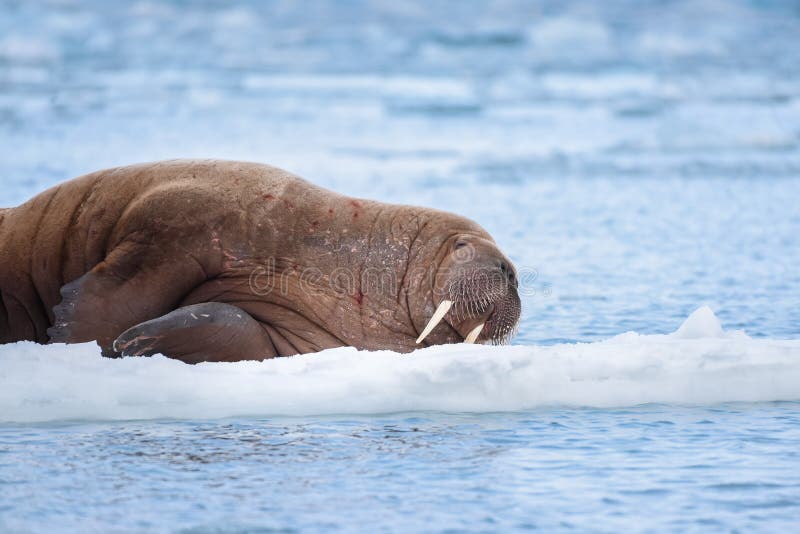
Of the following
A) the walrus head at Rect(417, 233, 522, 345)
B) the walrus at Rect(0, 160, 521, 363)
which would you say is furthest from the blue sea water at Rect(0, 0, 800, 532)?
the walrus at Rect(0, 160, 521, 363)

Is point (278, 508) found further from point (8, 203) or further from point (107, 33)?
point (107, 33)

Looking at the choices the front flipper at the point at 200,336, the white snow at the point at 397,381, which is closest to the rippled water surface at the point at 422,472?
the white snow at the point at 397,381

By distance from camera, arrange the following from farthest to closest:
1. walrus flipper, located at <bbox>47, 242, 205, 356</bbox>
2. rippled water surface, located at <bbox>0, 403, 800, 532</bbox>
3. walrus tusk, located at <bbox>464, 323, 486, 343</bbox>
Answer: walrus tusk, located at <bbox>464, 323, 486, 343</bbox>, walrus flipper, located at <bbox>47, 242, 205, 356</bbox>, rippled water surface, located at <bbox>0, 403, 800, 532</bbox>

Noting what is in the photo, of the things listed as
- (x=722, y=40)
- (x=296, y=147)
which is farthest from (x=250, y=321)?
(x=722, y=40)

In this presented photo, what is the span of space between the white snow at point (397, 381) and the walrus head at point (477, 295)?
1.12ft

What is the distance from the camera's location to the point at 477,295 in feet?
22.9

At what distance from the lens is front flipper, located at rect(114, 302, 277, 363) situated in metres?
6.69

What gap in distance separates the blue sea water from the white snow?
1.1 inches

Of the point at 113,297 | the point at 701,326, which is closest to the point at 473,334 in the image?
the point at 701,326

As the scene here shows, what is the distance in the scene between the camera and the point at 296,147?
23.3 meters

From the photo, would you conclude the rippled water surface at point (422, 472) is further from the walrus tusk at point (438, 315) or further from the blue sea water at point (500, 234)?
the walrus tusk at point (438, 315)

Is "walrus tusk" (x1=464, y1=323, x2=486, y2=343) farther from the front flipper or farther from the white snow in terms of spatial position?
the front flipper

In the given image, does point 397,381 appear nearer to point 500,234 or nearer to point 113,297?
point 113,297

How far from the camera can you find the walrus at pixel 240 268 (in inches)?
273
